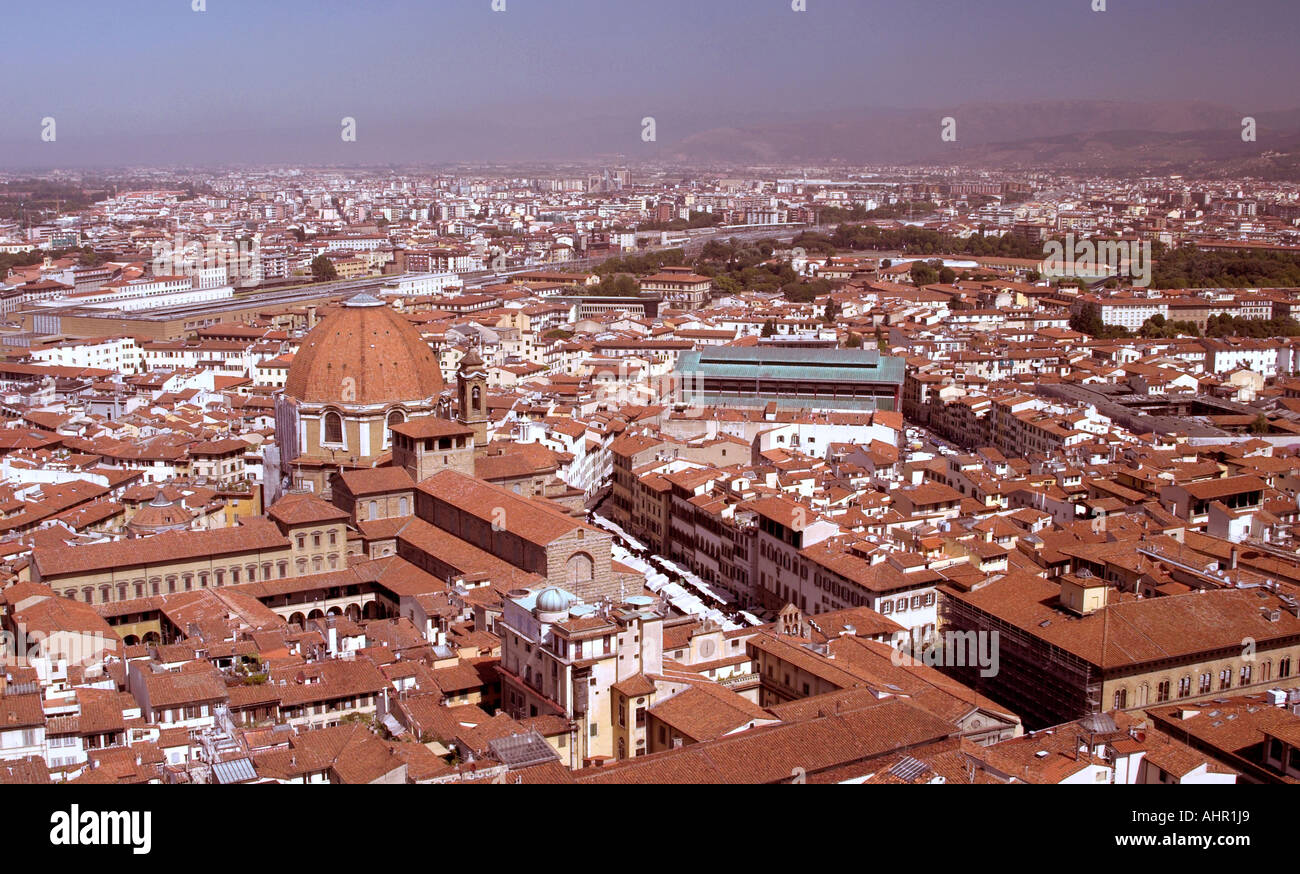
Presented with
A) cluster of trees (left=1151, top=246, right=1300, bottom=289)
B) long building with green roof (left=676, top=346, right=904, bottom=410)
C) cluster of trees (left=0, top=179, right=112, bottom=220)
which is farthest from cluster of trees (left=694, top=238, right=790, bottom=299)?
cluster of trees (left=0, top=179, right=112, bottom=220)

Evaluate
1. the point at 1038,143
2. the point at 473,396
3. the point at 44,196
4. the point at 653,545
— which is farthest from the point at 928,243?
the point at 44,196

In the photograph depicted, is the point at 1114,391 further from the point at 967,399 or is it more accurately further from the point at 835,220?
the point at 835,220

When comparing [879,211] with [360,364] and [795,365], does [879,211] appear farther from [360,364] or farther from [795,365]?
[360,364]

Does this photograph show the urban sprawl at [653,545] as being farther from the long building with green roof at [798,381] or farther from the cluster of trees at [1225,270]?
the cluster of trees at [1225,270]

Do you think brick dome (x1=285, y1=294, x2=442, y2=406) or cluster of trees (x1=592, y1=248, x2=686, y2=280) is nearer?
brick dome (x1=285, y1=294, x2=442, y2=406)

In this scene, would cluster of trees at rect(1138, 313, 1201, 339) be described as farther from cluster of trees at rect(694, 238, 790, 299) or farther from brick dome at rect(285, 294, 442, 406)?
brick dome at rect(285, 294, 442, 406)
